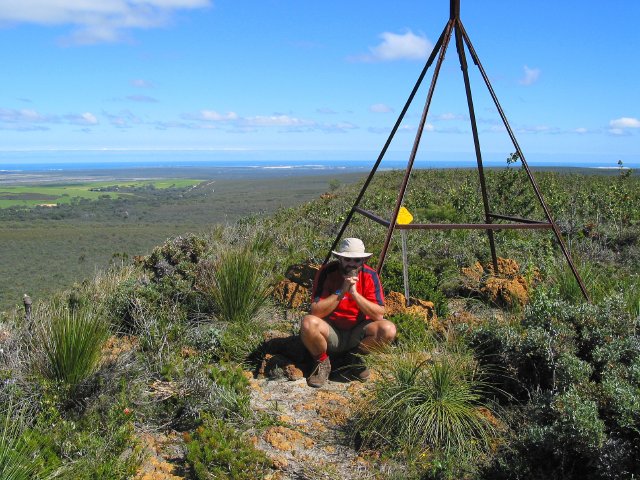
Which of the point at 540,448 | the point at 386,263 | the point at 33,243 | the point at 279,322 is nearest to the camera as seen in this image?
the point at 540,448

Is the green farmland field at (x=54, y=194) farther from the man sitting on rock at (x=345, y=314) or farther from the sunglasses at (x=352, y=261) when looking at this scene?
the sunglasses at (x=352, y=261)

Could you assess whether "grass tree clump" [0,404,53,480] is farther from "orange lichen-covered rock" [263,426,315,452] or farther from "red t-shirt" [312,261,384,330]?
"red t-shirt" [312,261,384,330]

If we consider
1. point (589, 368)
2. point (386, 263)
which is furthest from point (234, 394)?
point (386, 263)

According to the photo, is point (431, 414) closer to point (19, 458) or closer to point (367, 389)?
point (367, 389)

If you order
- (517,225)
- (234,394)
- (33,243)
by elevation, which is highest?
(517,225)

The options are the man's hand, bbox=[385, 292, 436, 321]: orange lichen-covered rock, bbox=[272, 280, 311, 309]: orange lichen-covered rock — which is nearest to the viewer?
the man's hand

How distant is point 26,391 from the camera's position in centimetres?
423

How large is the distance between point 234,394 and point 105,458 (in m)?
1.04

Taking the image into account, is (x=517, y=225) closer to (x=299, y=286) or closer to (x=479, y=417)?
(x=479, y=417)

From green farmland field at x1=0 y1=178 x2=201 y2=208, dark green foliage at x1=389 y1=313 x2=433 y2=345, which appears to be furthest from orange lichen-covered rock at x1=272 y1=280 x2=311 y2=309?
green farmland field at x1=0 y1=178 x2=201 y2=208

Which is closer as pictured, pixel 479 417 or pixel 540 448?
pixel 540 448

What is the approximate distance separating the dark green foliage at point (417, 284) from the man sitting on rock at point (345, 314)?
1.68m

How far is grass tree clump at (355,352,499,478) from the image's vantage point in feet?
12.1

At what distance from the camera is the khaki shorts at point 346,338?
5.07 m
